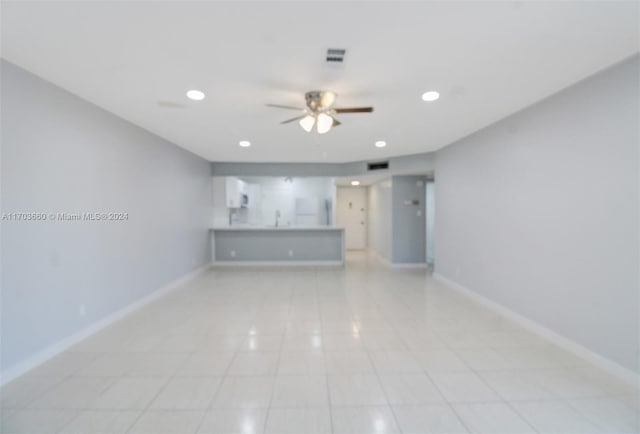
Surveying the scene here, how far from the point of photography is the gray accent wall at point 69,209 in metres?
2.46

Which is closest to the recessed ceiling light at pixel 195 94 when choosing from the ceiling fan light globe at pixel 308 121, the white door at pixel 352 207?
the ceiling fan light globe at pixel 308 121

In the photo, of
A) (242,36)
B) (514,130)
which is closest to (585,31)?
(514,130)

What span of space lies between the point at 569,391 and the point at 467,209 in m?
2.97

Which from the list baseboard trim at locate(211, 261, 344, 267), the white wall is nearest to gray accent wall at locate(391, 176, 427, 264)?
the white wall

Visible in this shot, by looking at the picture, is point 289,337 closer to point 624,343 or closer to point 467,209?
point 624,343

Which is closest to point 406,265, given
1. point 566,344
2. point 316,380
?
point 566,344

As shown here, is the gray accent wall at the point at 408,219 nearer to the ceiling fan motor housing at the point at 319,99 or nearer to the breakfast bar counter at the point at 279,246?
the breakfast bar counter at the point at 279,246

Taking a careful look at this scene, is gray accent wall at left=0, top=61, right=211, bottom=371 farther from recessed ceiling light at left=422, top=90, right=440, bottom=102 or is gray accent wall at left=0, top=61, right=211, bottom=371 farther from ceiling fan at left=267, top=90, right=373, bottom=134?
recessed ceiling light at left=422, top=90, right=440, bottom=102

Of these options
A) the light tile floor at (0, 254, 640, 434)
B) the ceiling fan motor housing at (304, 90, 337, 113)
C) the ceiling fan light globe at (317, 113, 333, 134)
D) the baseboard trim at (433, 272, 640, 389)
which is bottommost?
the light tile floor at (0, 254, 640, 434)

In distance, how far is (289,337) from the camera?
3.29 meters

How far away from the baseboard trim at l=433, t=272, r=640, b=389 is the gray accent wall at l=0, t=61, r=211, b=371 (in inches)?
190

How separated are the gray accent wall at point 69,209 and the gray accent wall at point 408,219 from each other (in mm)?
4819

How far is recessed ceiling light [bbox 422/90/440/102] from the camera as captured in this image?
3.06 metres

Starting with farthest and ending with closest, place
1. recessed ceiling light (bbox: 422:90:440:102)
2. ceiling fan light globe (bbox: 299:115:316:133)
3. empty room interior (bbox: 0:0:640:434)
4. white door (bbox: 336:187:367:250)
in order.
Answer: white door (bbox: 336:187:367:250) → ceiling fan light globe (bbox: 299:115:316:133) → recessed ceiling light (bbox: 422:90:440:102) → empty room interior (bbox: 0:0:640:434)
